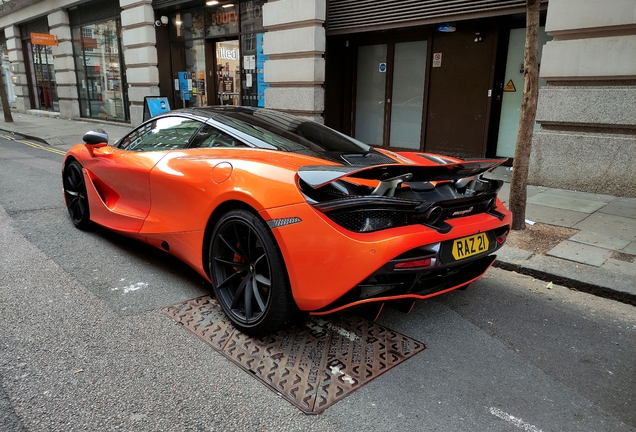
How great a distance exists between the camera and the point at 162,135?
4.28m

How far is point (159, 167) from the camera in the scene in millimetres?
3885

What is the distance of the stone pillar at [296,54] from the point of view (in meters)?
10.7

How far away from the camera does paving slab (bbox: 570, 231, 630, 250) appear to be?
195 inches

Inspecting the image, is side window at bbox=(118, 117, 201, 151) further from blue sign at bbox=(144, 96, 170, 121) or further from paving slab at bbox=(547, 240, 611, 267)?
blue sign at bbox=(144, 96, 170, 121)

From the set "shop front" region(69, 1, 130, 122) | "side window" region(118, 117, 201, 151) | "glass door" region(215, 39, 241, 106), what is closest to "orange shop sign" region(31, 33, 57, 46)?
"shop front" region(69, 1, 130, 122)

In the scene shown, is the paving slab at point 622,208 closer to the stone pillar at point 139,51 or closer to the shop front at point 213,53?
the shop front at point 213,53

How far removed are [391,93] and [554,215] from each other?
5.52 metres

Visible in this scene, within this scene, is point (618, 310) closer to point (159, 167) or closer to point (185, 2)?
point (159, 167)

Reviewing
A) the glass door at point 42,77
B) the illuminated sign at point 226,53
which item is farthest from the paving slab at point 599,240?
the glass door at point 42,77

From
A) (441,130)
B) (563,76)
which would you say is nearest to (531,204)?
(563,76)

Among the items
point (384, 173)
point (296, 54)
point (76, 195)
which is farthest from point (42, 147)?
point (384, 173)

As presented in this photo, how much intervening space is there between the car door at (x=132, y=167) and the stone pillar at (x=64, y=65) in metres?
18.3

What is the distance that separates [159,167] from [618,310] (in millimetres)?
3799

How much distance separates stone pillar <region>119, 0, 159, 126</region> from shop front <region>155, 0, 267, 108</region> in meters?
0.28
